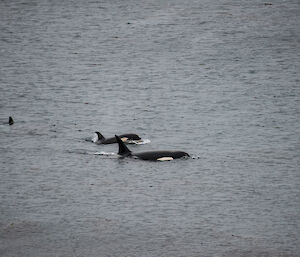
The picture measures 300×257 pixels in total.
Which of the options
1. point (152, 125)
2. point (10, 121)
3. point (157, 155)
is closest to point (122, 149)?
point (157, 155)

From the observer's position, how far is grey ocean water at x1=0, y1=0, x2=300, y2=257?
1745 centimetres

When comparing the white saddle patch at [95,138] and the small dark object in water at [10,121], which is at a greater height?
the small dark object in water at [10,121]

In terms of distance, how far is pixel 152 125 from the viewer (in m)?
27.6

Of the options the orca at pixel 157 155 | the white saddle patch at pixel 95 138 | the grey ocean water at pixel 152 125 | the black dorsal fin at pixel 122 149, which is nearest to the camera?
the grey ocean water at pixel 152 125

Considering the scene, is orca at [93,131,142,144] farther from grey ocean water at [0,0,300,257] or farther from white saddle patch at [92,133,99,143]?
grey ocean water at [0,0,300,257]

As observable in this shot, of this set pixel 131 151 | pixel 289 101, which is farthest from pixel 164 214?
pixel 289 101

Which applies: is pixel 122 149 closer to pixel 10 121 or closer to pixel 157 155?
pixel 157 155

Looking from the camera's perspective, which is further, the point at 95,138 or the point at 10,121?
the point at 10,121

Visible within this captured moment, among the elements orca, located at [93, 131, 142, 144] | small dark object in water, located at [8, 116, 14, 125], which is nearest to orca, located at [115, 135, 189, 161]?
orca, located at [93, 131, 142, 144]

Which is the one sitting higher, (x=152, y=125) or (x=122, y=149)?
(x=122, y=149)

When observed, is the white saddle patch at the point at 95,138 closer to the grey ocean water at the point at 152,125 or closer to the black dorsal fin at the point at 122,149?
the grey ocean water at the point at 152,125

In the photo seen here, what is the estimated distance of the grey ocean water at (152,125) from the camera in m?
17.5

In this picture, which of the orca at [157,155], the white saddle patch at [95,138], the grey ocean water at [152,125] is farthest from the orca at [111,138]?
the orca at [157,155]

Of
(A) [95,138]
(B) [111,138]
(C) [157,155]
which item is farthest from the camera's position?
(A) [95,138]
